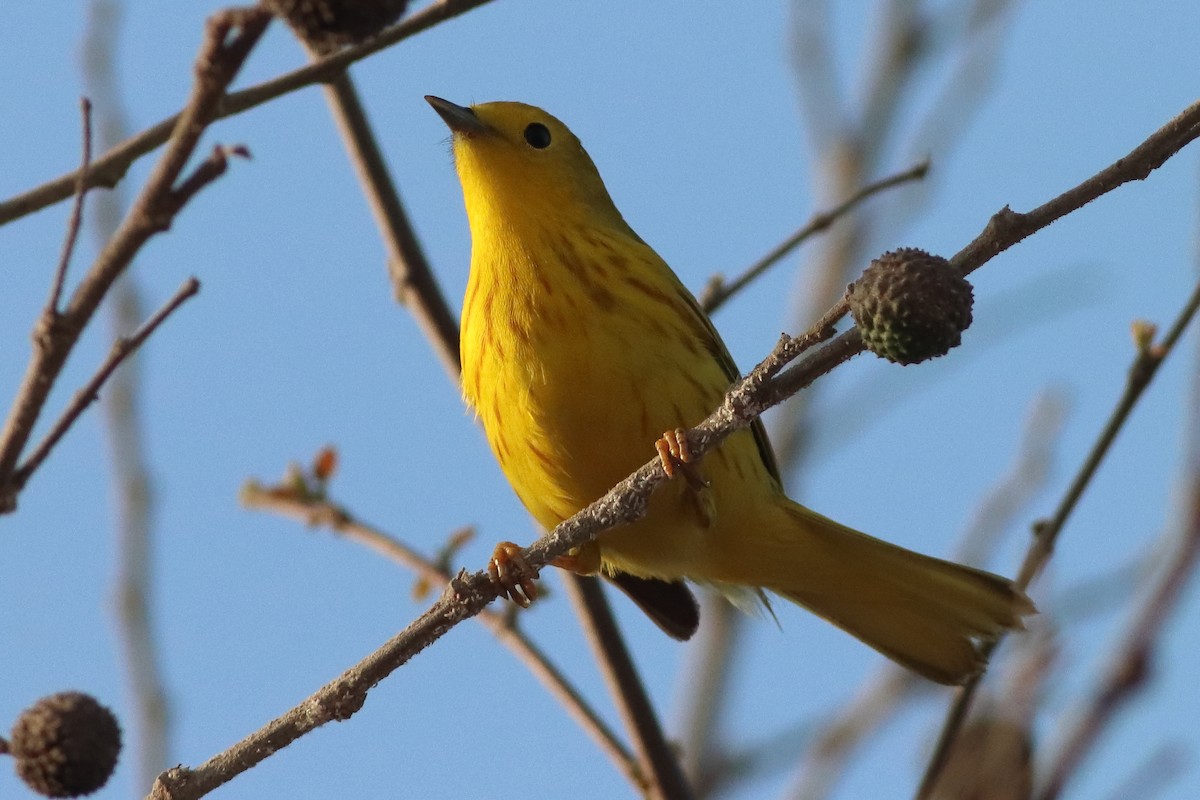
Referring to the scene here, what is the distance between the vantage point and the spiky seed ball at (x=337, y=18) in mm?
2369

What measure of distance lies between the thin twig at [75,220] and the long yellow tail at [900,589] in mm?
2905

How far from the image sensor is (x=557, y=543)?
10.4ft

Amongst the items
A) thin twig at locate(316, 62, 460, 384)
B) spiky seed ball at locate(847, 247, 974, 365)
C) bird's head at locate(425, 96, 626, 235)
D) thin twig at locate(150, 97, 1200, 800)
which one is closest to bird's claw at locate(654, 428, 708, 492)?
thin twig at locate(150, 97, 1200, 800)

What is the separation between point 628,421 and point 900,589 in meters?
1.26

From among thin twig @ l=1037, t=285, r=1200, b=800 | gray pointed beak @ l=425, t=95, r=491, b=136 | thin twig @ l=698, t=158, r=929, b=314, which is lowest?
thin twig @ l=1037, t=285, r=1200, b=800

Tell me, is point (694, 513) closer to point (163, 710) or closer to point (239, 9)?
point (163, 710)

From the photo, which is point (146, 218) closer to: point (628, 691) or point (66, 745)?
point (66, 745)

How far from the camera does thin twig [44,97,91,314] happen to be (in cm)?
235

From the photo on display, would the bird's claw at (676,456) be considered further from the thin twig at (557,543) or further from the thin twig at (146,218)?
the thin twig at (146,218)

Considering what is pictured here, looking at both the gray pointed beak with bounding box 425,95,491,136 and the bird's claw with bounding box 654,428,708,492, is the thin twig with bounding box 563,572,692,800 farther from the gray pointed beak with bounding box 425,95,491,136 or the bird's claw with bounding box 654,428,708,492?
the gray pointed beak with bounding box 425,95,491,136

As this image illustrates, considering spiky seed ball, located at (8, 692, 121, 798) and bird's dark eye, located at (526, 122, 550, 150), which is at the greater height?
bird's dark eye, located at (526, 122, 550, 150)

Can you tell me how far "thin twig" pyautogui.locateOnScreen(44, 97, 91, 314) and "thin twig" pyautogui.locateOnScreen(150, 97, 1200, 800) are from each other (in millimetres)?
880

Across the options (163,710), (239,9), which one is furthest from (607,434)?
(239,9)

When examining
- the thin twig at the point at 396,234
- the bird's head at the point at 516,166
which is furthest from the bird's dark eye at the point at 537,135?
the thin twig at the point at 396,234
